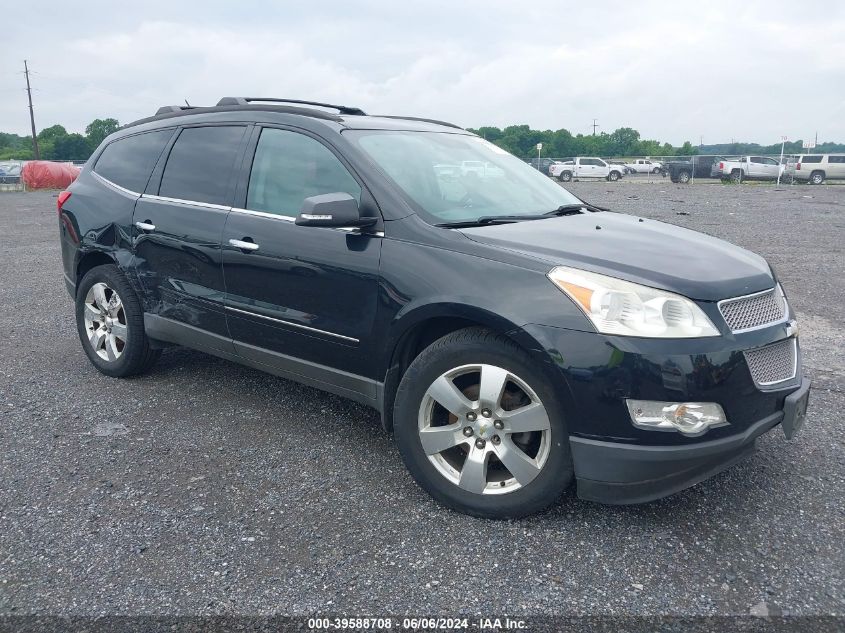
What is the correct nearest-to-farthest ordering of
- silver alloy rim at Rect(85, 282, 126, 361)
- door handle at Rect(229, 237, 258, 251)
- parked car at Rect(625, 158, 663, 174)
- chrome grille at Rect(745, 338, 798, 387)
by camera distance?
1. chrome grille at Rect(745, 338, 798, 387)
2. door handle at Rect(229, 237, 258, 251)
3. silver alloy rim at Rect(85, 282, 126, 361)
4. parked car at Rect(625, 158, 663, 174)

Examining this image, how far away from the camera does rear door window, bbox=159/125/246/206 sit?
408cm

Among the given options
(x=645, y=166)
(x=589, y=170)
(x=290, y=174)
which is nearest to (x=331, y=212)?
(x=290, y=174)

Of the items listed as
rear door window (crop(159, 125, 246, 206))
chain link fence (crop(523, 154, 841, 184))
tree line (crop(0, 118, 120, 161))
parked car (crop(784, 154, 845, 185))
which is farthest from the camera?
tree line (crop(0, 118, 120, 161))

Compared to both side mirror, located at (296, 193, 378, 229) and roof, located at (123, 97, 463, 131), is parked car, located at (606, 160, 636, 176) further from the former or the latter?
side mirror, located at (296, 193, 378, 229)

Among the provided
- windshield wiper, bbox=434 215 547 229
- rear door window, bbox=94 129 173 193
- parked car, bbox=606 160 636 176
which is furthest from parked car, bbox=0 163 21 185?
windshield wiper, bbox=434 215 547 229

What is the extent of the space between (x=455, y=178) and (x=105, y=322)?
2.70 metres

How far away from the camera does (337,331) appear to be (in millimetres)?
3451

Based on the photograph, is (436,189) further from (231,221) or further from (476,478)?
(476,478)

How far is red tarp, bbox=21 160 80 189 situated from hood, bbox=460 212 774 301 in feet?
115

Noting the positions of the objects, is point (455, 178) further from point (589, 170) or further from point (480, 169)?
point (589, 170)

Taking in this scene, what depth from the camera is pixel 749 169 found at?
34156mm

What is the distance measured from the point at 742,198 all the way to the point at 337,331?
2158 centimetres

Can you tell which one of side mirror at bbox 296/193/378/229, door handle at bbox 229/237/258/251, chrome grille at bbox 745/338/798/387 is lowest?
chrome grille at bbox 745/338/798/387

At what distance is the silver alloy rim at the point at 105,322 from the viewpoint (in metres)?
4.74
